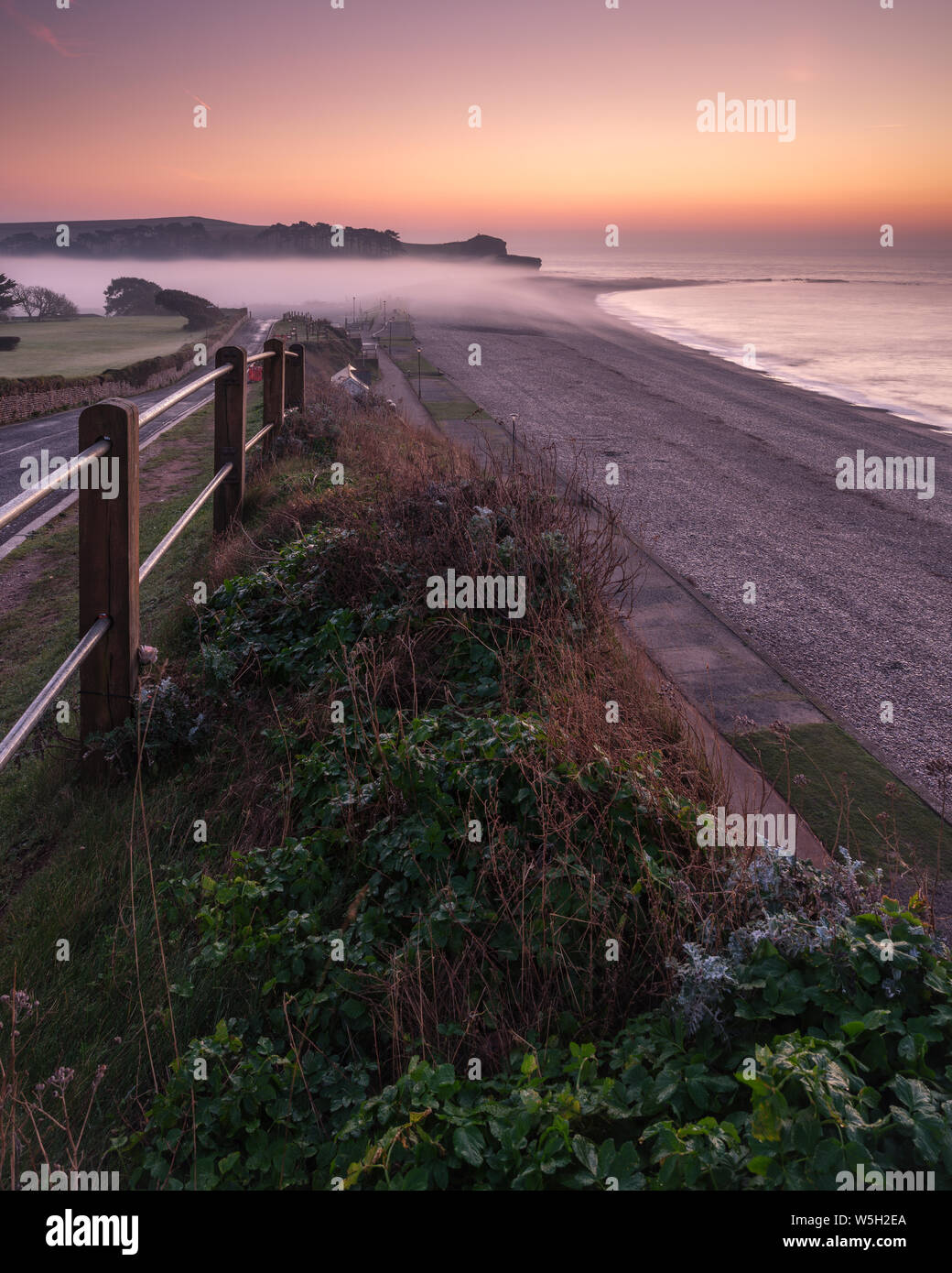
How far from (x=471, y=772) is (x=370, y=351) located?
79.6ft

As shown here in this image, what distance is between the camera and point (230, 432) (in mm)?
7383

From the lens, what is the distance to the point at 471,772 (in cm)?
329

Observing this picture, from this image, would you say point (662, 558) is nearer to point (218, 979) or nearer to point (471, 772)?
point (471, 772)

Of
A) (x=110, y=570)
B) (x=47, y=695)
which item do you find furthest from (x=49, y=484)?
(x=110, y=570)

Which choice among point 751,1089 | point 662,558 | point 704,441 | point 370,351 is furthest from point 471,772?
point 370,351

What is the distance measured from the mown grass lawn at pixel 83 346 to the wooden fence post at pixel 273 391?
24265 millimetres

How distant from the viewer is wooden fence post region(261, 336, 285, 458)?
944 centimetres

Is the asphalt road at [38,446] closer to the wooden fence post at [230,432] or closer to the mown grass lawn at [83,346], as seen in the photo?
the wooden fence post at [230,432]

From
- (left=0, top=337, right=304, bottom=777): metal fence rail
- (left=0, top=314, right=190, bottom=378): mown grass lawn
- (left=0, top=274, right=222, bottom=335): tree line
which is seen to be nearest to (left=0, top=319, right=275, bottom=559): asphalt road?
(left=0, top=337, right=304, bottom=777): metal fence rail

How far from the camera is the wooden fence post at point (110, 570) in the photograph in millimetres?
3881

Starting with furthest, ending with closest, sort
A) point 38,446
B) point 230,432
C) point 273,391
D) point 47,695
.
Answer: point 38,446, point 273,391, point 230,432, point 47,695

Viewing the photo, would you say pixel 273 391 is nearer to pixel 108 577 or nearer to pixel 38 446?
pixel 108 577

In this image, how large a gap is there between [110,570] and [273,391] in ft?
20.2

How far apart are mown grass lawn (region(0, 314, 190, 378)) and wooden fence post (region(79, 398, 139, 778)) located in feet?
98.9
